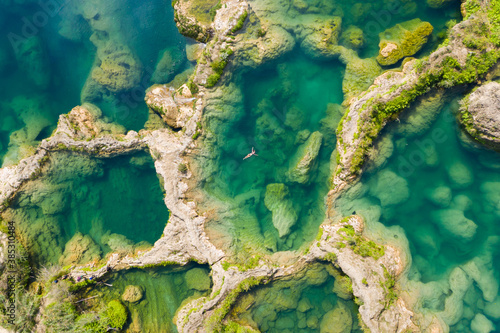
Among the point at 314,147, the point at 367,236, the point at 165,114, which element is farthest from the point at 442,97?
the point at 165,114

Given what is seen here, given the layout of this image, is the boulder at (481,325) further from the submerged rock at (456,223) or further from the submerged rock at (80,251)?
the submerged rock at (80,251)

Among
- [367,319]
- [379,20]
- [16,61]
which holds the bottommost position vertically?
[367,319]

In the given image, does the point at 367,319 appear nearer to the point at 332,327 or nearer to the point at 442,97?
the point at 332,327

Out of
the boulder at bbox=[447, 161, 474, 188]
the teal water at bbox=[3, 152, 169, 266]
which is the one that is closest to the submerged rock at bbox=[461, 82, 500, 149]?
the boulder at bbox=[447, 161, 474, 188]

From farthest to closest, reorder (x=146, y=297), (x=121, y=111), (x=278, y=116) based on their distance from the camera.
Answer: (x=121, y=111)
(x=278, y=116)
(x=146, y=297)

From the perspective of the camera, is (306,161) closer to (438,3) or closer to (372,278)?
(372,278)

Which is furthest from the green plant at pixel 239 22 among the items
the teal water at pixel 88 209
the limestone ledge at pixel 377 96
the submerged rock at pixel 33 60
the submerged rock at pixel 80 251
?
Result: the submerged rock at pixel 80 251

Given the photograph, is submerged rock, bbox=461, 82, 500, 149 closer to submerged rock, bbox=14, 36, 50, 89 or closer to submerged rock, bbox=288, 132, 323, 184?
submerged rock, bbox=288, 132, 323, 184
